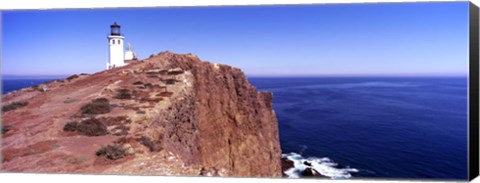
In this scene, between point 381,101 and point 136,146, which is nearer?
point 136,146

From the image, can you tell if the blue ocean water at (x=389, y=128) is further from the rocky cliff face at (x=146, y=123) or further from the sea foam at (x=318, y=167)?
the rocky cliff face at (x=146, y=123)

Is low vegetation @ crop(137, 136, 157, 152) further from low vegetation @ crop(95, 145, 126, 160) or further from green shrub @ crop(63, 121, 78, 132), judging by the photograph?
green shrub @ crop(63, 121, 78, 132)

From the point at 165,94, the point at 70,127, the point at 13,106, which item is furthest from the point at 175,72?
the point at 13,106

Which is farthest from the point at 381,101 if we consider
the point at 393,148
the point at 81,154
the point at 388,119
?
the point at 81,154

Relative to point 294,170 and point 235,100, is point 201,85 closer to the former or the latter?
point 235,100

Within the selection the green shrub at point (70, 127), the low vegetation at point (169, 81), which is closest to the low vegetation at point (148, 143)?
the green shrub at point (70, 127)
